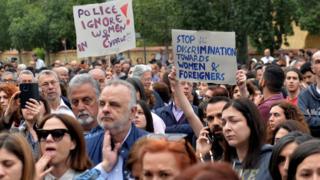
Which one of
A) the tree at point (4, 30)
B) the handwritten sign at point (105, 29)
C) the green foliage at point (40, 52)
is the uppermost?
the handwritten sign at point (105, 29)

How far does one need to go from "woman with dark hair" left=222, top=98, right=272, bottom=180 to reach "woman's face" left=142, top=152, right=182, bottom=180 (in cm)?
156

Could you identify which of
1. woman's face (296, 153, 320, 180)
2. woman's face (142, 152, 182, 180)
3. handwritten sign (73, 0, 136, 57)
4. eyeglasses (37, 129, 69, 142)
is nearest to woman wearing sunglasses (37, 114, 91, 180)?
eyeglasses (37, 129, 69, 142)

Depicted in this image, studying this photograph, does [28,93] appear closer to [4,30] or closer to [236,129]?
[236,129]

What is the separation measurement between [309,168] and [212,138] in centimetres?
223

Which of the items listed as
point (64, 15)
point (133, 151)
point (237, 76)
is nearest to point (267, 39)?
point (64, 15)

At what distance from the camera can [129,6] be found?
44.4 ft

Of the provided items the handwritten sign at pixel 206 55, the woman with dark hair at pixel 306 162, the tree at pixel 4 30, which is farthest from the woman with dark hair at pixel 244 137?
the tree at pixel 4 30

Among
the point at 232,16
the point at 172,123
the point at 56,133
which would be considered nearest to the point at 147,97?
the point at 172,123

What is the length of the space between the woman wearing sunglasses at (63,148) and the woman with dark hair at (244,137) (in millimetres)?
1153

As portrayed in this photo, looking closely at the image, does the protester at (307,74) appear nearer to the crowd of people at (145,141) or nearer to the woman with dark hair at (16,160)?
the crowd of people at (145,141)

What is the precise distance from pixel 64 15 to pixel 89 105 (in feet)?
160

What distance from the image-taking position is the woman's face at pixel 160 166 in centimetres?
451

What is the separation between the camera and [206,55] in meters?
10.3

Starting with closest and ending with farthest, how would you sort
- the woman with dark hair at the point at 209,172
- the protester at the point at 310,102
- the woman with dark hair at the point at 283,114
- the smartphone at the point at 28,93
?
the woman with dark hair at the point at 209,172, the woman with dark hair at the point at 283,114, the smartphone at the point at 28,93, the protester at the point at 310,102
